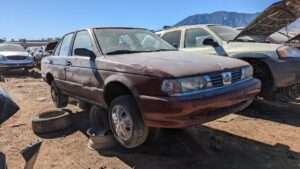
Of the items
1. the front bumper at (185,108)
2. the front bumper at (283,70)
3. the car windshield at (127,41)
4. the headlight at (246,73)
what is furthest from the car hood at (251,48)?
the front bumper at (185,108)

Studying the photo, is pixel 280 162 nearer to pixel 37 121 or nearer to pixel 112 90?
pixel 112 90

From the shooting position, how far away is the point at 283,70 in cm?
553

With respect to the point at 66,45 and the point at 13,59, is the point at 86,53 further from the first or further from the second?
the point at 13,59

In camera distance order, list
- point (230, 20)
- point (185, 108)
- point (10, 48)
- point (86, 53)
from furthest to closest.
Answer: point (230, 20) < point (10, 48) < point (86, 53) < point (185, 108)

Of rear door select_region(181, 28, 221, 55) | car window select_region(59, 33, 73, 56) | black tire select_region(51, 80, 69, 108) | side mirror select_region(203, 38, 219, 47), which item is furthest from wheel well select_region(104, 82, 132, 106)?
rear door select_region(181, 28, 221, 55)

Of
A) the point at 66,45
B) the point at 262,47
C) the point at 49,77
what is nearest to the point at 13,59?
the point at 49,77

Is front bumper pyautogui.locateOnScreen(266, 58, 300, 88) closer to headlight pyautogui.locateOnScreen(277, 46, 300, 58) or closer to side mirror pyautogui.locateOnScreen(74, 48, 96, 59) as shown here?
headlight pyautogui.locateOnScreen(277, 46, 300, 58)

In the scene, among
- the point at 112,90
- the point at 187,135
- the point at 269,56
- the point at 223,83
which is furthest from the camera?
the point at 269,56

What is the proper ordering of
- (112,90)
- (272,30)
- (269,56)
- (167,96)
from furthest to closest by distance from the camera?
1. (272,30)
2. (269,56)
3. (112,90)
4. (167,96)

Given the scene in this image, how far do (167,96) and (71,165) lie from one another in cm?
165

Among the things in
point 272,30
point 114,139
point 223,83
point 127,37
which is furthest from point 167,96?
point 272,30

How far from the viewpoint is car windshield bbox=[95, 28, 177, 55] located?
15.1 feet

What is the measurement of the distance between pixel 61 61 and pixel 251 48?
3785 mm

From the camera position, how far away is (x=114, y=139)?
4.48 meters
